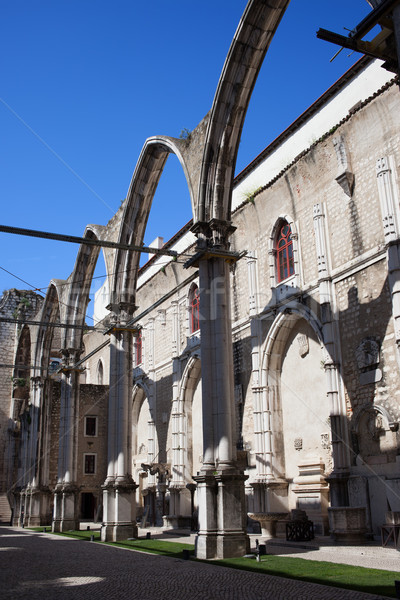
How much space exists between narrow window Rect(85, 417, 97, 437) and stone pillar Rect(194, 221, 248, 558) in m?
18.2

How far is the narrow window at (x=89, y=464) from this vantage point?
27781mm

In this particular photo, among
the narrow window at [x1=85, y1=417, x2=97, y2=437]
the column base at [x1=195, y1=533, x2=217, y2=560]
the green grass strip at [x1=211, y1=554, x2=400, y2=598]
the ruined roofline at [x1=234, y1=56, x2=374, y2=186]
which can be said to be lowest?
the green grass strip at [x1=211, y1=554, x2=400, y2=598]

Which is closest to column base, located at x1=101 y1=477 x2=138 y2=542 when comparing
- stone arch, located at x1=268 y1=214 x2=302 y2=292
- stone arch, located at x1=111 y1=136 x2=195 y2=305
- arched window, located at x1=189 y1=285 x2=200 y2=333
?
stone arch, located at x1=111 y1=136 x2=195 y2=305

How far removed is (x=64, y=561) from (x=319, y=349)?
25.9 feet

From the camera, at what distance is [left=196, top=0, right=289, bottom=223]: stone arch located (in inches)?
439

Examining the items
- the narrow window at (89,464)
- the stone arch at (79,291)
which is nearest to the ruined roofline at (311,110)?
the stone arch at (79,291)

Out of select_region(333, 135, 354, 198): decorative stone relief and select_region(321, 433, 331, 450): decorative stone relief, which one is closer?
select_region(333, 135, 354, 198): decorative stone relief

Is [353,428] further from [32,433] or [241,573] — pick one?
[32,433]

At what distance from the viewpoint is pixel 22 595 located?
7172 mm

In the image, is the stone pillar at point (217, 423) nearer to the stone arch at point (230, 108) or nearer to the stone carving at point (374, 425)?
the stone arch at point (230, 108)

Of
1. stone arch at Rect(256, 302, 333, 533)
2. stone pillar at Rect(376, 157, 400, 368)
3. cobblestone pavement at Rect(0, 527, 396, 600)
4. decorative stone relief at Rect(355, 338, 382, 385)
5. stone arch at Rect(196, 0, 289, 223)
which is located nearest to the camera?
cobblestone pavement at Rect(0, 527, 396, 600)

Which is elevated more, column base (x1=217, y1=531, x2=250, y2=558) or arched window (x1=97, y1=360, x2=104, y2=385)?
arched window (x1=97, y1=360, x2=104, y2=385)

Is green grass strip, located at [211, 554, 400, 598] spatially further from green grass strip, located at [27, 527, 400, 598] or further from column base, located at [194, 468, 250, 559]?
column base, located at [194, 468, 250, 559]

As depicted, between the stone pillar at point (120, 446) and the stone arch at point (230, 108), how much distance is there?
5.68 m
